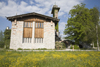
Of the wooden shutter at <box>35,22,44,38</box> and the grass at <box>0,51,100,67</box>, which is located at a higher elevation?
the wooden shutter at <box>35,22,44,38</box>

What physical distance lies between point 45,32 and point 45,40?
2.01 metres

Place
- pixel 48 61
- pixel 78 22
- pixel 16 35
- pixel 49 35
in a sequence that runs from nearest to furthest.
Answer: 1. pixel 48 61
2. pixel 16 35
3. pixel 49 35
4. pixel 78 22

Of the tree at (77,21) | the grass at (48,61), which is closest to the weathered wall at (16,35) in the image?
the grass at (48,61)

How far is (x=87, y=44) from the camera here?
28641 mm

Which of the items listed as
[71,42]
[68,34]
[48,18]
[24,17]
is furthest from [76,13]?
[24,17]

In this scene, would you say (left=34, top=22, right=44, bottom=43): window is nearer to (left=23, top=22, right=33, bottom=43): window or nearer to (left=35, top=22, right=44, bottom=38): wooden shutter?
(left=35, top=22, right=44, bottom=38): wooden shutter

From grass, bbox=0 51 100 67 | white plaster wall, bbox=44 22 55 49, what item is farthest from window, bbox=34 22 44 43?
grass, bbox=0 51 100 67

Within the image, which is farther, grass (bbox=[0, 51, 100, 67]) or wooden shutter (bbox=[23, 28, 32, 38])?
wooden shutter (bbox=[23, 28, 32, 38])

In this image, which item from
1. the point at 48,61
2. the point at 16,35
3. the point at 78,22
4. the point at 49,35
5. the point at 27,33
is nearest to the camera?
the point at 48,61

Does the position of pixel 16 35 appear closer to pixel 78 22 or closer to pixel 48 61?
pixel 48 61

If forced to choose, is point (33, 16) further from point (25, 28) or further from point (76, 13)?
point (76, 13)

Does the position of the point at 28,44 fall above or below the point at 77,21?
below

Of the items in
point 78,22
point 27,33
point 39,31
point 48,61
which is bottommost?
point 48,61

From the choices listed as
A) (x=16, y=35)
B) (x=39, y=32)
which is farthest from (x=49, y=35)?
(x=16, y=35)
